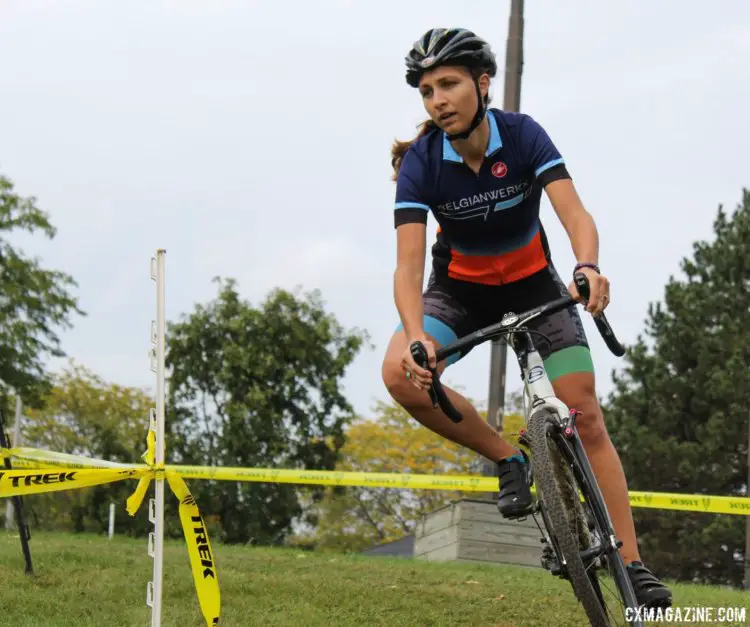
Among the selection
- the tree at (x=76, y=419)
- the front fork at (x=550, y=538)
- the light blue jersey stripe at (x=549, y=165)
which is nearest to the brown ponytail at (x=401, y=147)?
the light blue jersey stripe at (x=549, y=165)

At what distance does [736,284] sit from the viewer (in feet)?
106

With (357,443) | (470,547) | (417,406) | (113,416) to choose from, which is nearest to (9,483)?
(417,406)

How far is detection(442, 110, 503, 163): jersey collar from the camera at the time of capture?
5.14 meters

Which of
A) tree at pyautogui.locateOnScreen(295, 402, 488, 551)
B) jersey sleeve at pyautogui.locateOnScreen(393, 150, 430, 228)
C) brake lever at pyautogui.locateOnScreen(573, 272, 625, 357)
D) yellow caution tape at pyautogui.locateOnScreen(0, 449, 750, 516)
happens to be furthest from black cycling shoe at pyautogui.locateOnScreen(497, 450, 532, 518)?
tree at pyautogui.locateOnScreen(295, 402, 488, 551)

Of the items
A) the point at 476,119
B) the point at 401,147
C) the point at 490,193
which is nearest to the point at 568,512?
the point at 490,193

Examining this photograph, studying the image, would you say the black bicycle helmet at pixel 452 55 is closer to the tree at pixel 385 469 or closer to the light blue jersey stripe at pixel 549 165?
the light blue jersey stripe at pixel 549 165

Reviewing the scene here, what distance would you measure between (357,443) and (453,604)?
4391 cm

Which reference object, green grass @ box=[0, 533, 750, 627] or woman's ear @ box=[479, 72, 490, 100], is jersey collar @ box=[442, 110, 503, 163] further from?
green grass @ box=[0, 533, 750, 627]

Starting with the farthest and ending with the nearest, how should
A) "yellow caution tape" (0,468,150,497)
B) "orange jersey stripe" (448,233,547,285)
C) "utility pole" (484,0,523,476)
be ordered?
"utility pole" (484,0,523,476) → "yellow caution tape" (0,468,150,497) → "orange jersey stripe" (448,233,547,285)

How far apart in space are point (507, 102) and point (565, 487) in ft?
41.4

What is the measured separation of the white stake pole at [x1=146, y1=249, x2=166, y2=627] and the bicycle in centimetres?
171

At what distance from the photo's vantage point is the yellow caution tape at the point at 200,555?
5.92 metres

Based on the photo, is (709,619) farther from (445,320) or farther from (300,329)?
(300,329)

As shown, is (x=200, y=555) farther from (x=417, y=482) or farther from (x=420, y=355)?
(x=417, y=482)
